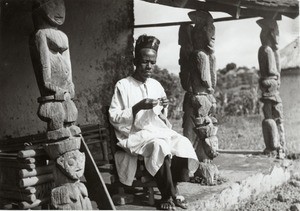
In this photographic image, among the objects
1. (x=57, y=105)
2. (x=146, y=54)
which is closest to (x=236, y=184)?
(x=146, y=54)

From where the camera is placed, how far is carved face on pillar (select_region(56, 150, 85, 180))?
412cm

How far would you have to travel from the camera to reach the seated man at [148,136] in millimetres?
4641

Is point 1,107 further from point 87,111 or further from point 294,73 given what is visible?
point 294,73

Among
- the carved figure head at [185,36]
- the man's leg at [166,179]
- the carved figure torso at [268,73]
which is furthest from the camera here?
the carved figure torso at [268,73]

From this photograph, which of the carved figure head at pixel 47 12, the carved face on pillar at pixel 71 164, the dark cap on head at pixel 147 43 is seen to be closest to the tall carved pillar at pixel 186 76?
the dark cap on head at pixel 147 43

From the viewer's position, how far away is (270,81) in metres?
8.09

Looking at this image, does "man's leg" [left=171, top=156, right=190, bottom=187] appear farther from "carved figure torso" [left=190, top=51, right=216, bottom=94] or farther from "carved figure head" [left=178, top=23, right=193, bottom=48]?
"carved figure head" [left=178, top=23, right=193, bottom=48]

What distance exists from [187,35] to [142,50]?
1.70 metres

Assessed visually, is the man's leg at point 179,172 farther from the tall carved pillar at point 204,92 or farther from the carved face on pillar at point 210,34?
the carved face on pillar at point 210,34

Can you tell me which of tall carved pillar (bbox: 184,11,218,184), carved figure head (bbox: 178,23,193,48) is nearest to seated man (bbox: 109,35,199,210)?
tall carved pillar (bbox: 184,11,218,184)

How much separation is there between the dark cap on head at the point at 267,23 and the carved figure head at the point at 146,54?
3.78 m

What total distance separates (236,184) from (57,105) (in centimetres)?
311

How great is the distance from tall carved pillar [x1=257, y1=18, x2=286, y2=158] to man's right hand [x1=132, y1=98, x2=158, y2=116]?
407 centimetres

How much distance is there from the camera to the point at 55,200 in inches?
162
